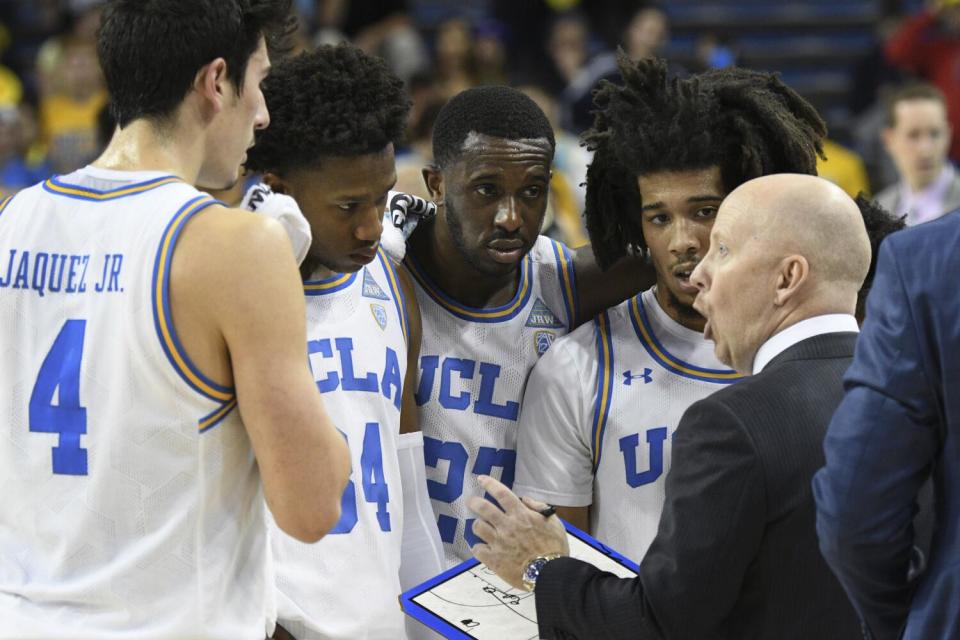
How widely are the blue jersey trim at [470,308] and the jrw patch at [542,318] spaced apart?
0.03 meters

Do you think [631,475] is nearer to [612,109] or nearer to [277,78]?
[612,109]

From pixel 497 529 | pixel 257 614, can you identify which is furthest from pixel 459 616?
pixel 257 614

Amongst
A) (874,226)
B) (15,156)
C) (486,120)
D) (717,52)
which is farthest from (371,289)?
(717,52)

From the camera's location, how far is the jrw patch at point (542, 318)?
3418mm

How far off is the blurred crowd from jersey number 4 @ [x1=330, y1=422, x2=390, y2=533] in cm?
413

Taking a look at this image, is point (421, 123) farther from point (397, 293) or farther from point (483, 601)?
point (483, 601)

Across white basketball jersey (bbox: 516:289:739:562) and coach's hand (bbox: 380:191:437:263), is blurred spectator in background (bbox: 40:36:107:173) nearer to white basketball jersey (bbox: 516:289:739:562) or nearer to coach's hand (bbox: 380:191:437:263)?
coach's hand (bbox: 380:191:437:263)

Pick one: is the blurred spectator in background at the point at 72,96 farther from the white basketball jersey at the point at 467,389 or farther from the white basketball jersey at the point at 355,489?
the white basketball jersey at the point at 355,489

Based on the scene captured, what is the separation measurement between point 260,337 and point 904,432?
1.03 metres

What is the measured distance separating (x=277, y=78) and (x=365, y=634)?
53.6 inches

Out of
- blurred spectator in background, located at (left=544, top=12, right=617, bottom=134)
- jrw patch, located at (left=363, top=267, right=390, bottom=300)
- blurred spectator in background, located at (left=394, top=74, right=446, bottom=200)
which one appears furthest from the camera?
blurred spectator in background, located at (left=544, top=12, right=617, bottom=134)

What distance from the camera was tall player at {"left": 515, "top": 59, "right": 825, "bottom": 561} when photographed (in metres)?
3.14

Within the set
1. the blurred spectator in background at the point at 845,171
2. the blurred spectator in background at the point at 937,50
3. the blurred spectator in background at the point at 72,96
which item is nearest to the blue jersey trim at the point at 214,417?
the blurred spectator in background at the point at 845,171

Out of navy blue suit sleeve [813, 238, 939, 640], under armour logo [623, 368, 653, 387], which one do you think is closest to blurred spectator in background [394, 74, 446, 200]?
under armour logo [623, 368, 653, 387]
